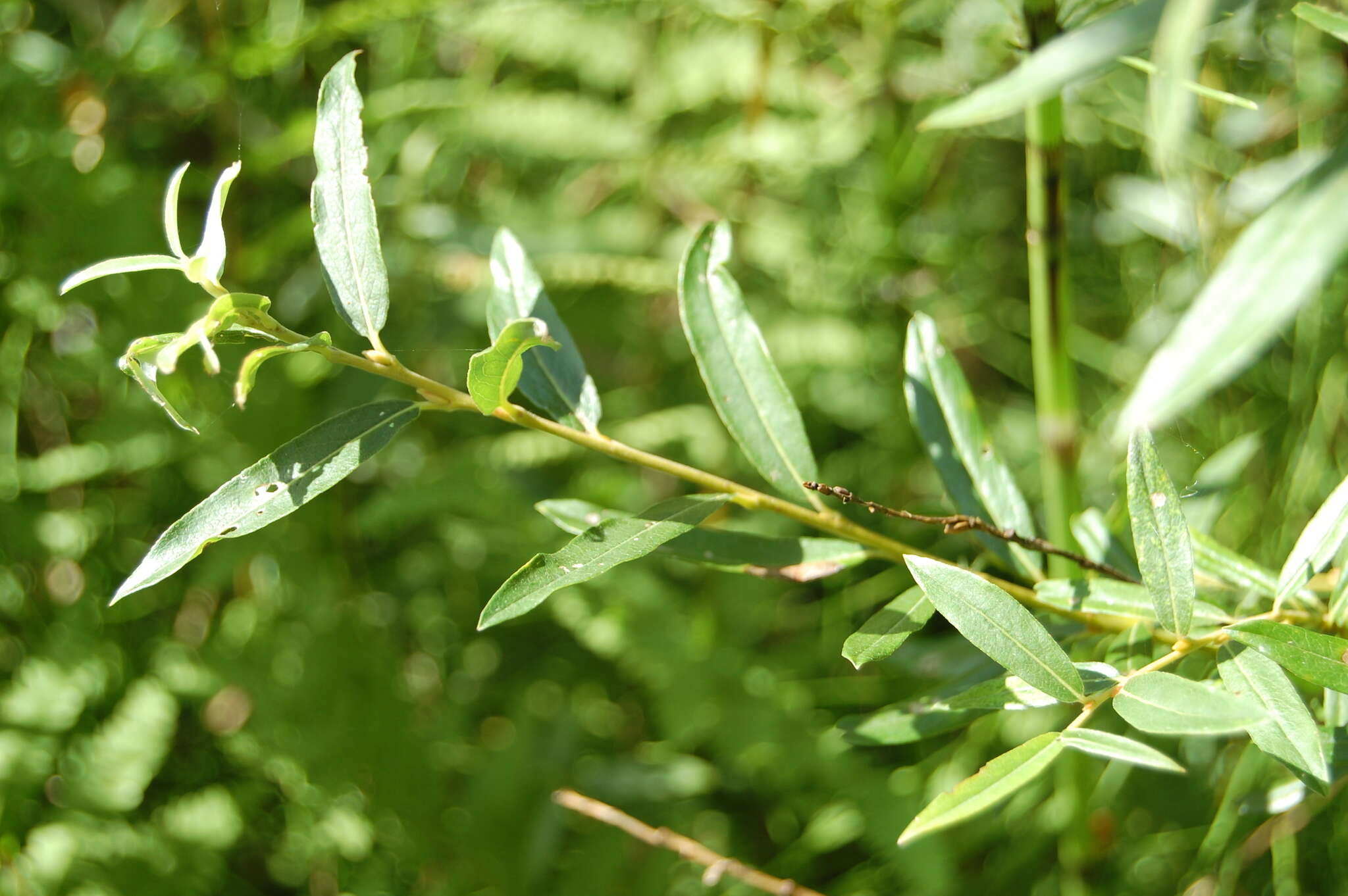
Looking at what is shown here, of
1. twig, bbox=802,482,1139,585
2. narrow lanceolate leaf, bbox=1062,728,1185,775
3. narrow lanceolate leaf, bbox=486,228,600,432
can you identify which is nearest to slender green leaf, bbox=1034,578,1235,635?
twig, bbox=802,482,1139,585

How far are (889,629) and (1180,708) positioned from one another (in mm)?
143

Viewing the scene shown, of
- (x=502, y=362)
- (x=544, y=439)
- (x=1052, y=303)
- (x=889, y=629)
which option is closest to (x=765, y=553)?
(x=889, y=629)

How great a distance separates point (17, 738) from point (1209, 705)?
114cm

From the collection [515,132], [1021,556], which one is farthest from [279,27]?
[1021,556]

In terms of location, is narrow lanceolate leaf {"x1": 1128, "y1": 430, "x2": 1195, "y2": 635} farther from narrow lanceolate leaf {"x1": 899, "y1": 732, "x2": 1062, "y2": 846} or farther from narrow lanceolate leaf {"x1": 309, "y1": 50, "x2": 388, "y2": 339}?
narrow lanceolate leaf {"x1": 309, "y1": 50, "x2": 388, "y2": 339}

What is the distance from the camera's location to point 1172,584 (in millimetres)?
513

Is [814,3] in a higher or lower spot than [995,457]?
higher

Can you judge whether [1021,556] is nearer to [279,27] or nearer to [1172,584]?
[1172,584]

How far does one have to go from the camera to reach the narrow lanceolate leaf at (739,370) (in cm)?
63

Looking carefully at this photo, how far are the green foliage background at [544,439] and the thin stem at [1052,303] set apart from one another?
13cm

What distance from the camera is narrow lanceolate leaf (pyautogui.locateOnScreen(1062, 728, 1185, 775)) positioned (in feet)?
1.35

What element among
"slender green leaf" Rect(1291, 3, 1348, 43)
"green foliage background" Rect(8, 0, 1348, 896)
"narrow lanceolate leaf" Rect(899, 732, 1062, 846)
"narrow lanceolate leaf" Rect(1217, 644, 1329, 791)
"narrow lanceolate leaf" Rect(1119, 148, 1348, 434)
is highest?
"slender green leaf" Rect(1291, 3, 1348, 43)

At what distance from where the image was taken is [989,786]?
0.44m

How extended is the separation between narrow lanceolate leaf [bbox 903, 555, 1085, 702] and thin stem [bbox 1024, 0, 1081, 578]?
0.72ft
